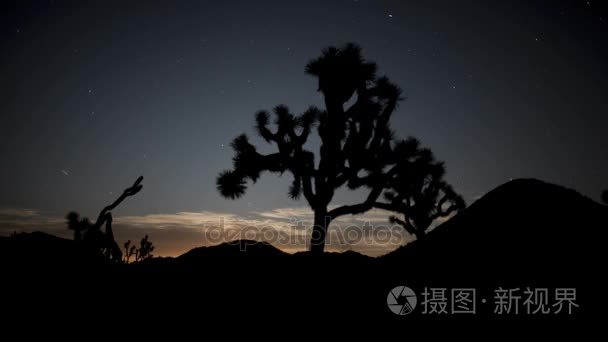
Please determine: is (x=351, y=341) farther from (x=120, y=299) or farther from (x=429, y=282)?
(x=120, y=299)

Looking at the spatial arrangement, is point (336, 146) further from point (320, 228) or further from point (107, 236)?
point (107, 236)

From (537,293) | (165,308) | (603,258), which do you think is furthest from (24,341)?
(603,258)

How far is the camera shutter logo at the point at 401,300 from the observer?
2.69m

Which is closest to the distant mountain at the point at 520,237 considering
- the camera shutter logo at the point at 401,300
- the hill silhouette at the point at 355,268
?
the hill silhouette at the point at 355,268

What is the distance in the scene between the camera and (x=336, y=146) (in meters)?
8.83

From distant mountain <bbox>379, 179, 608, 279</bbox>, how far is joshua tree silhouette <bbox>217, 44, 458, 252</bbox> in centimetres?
572

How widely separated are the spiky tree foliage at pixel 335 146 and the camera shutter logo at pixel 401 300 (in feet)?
18.3

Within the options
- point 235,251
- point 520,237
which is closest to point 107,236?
point 235,251

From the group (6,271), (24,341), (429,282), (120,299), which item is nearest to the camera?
(429,282)

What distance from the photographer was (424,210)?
1084 cm

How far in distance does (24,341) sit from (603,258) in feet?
17.8

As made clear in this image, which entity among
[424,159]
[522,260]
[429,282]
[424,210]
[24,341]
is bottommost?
[24,341]

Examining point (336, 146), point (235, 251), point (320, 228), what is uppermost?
point (336, 146)

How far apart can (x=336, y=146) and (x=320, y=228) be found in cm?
251
